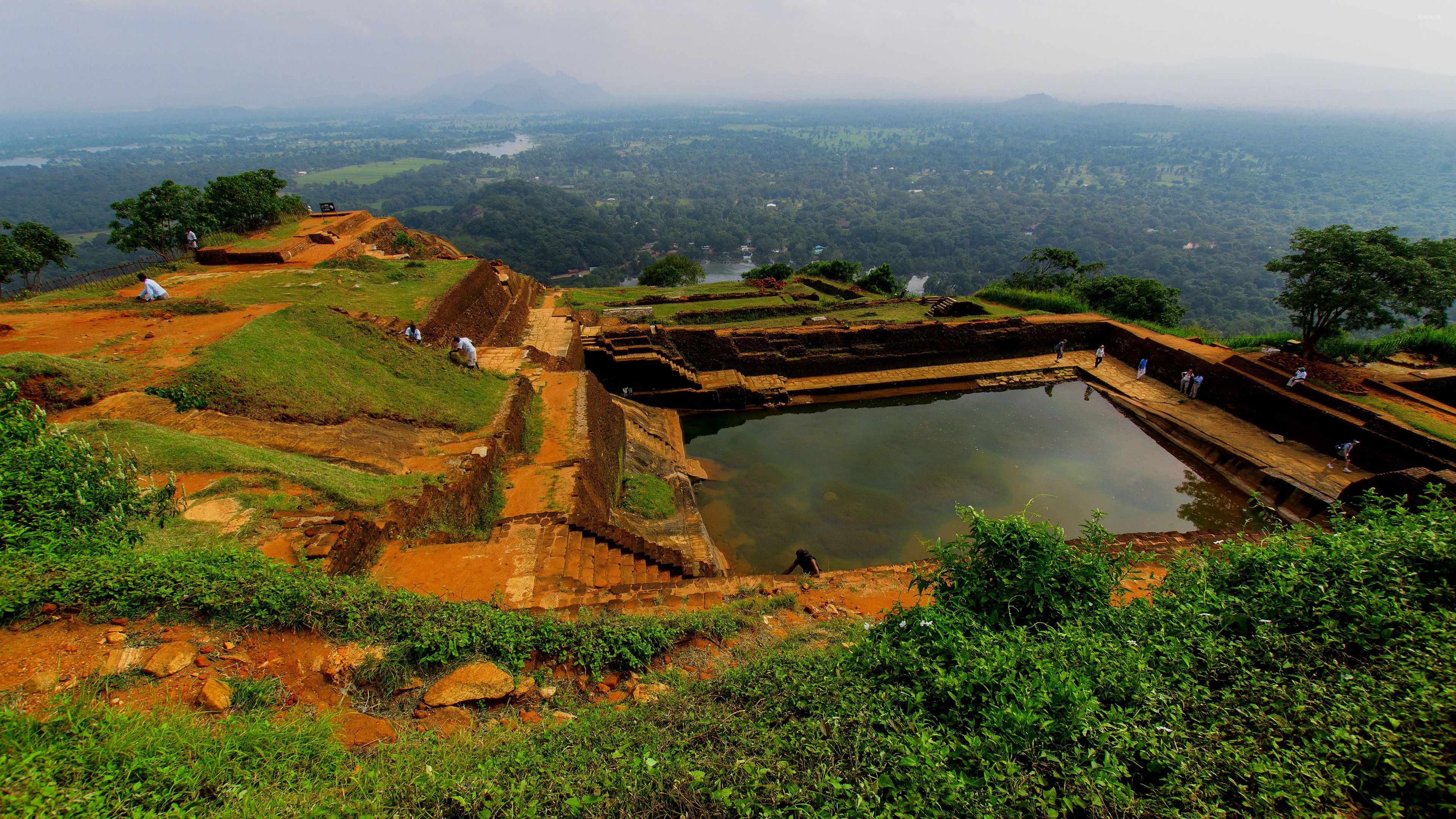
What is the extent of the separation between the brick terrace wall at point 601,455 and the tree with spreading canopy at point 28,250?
17.8 metres

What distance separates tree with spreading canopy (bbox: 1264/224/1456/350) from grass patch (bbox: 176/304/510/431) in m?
17.0

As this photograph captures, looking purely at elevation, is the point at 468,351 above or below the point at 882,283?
above

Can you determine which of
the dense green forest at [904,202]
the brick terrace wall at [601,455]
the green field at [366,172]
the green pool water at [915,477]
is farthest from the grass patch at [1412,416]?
the green field at [366,172]

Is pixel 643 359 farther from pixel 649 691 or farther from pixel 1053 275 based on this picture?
pixel 1053 275

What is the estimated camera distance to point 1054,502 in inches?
414

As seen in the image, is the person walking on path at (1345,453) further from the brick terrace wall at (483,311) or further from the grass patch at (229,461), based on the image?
the brick terrace wall at (483,311)

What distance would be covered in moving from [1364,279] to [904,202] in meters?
128

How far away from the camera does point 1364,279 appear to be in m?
11.8

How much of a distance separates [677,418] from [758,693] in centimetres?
1065

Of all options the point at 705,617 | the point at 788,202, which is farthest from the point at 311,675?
the point at 788,202

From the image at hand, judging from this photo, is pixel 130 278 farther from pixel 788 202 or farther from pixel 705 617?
pixel 788 202

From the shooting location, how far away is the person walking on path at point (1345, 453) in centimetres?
1079

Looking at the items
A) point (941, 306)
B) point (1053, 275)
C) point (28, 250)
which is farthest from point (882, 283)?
point (28, 250)

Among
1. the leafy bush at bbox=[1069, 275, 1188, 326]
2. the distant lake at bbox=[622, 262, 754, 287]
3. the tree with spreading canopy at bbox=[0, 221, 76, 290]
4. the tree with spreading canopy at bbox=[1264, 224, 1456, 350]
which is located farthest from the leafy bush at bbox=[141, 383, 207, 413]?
the distant lake at bbox=[622, 262, 754, 287]
